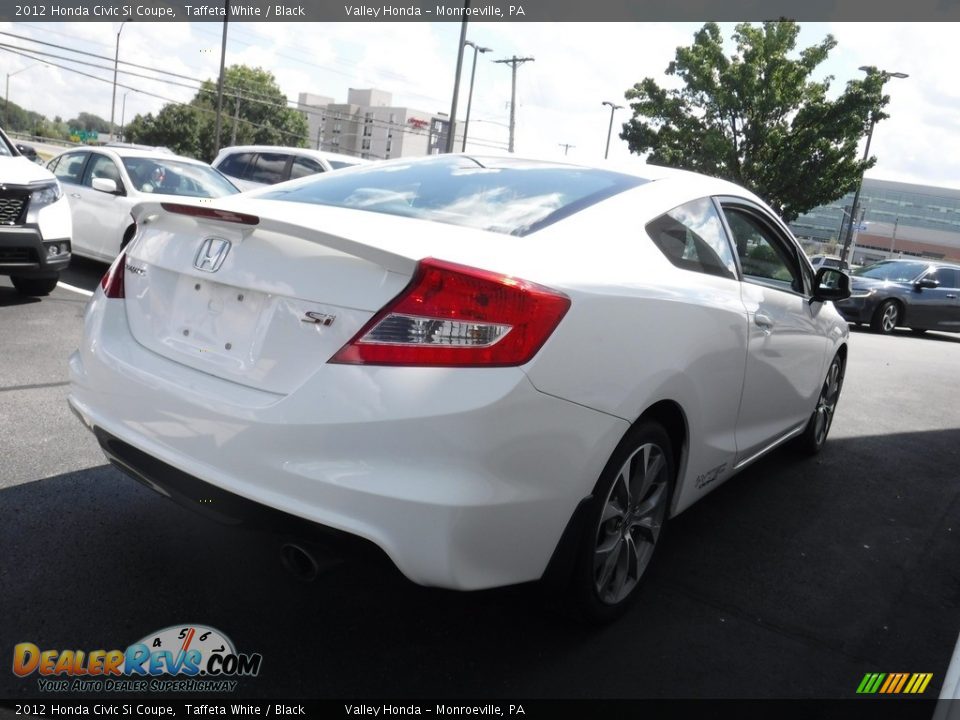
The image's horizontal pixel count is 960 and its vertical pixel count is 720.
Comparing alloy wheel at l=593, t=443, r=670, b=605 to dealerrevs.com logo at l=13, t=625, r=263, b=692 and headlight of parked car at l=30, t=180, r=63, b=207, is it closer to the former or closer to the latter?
dealerrevs.com logo at l=13, t=625, r=263, b=692

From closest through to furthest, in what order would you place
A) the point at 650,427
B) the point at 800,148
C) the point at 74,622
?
1. the point at 74,622
2. the point at 650,427
3. the point at 800,148

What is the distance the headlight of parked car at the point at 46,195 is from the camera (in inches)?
289

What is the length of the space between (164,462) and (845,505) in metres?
3.64

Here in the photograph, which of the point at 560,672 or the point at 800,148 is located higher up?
the point at 800,148

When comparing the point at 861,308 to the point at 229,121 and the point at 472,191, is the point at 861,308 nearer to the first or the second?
the point at 472,191

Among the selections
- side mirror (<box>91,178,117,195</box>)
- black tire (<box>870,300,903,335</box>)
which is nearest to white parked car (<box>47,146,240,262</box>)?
side mirror (<box>91,178,117,195</box>)

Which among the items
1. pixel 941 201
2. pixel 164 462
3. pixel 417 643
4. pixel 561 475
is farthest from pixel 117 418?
pixel 941 201

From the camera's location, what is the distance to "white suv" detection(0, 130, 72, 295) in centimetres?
717

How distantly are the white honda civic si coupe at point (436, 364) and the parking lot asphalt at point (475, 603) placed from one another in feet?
0.96

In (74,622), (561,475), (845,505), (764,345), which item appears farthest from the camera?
(845,505)

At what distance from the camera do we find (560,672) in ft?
8.75

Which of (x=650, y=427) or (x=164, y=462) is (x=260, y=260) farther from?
(x=650, y=427)

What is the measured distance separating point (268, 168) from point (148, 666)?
12679 millimetres

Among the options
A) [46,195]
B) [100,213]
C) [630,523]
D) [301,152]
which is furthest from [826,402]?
[301,152]
